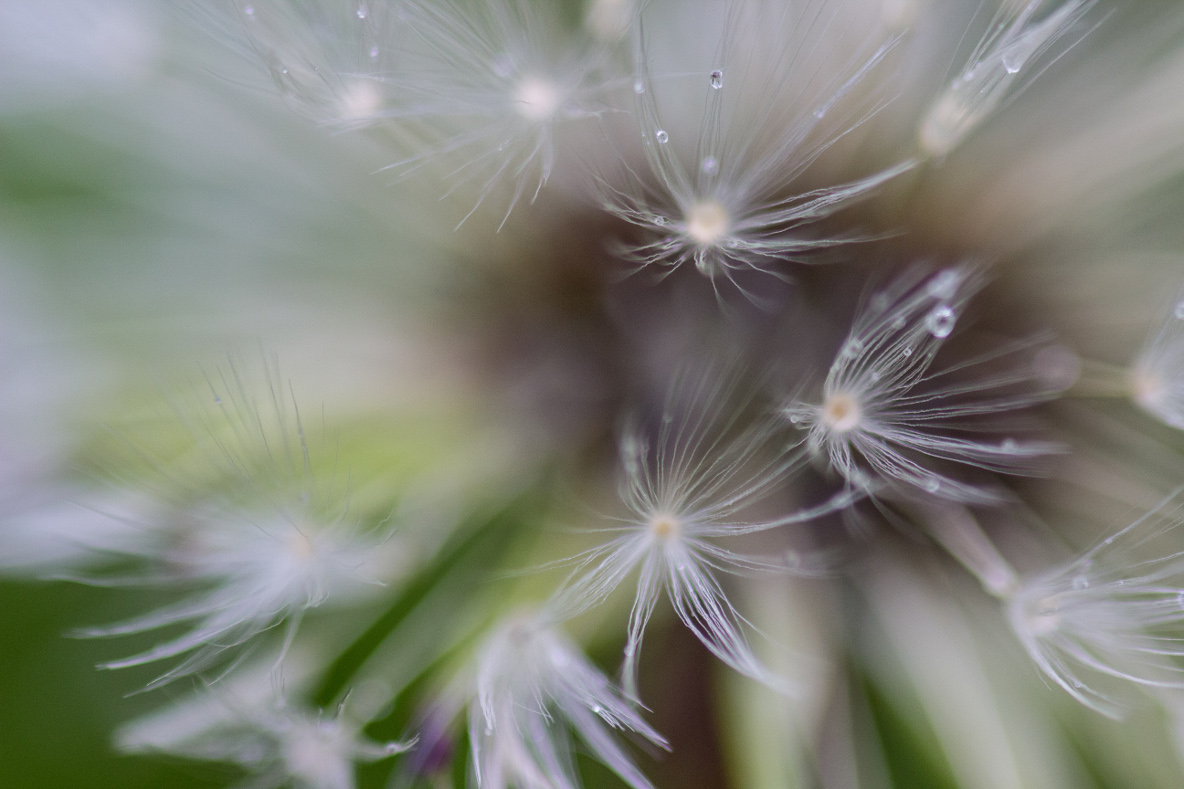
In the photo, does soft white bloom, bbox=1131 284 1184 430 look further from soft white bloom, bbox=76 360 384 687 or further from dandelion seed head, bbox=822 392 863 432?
soft white bloom, bbox=76 360 384 687

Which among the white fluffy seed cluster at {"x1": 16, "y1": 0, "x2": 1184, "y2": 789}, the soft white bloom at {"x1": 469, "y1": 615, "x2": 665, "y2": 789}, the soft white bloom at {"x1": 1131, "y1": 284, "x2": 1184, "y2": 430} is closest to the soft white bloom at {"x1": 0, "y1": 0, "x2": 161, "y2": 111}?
the white fluffy seed cluster at {"x1": 16, "y1": 0, "x2": 1184, "y2": 789}

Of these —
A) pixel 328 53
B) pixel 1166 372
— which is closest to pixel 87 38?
pixel 328 53

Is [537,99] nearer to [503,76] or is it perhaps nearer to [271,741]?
[503,76]

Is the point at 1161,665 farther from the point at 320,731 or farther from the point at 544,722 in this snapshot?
the point at 320,731

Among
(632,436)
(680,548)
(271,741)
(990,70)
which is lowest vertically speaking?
(271,741)

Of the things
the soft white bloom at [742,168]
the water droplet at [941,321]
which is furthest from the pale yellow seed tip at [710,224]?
the water droplet at [941,321]

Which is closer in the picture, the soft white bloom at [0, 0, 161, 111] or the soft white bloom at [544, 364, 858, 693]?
the soft white bloom at [544, 364, 858, 693]

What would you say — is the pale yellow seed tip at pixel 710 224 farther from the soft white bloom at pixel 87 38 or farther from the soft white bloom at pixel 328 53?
the soft white bloom at pixel 87 38

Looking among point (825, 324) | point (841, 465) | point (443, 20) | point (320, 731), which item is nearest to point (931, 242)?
point (825, 324)
